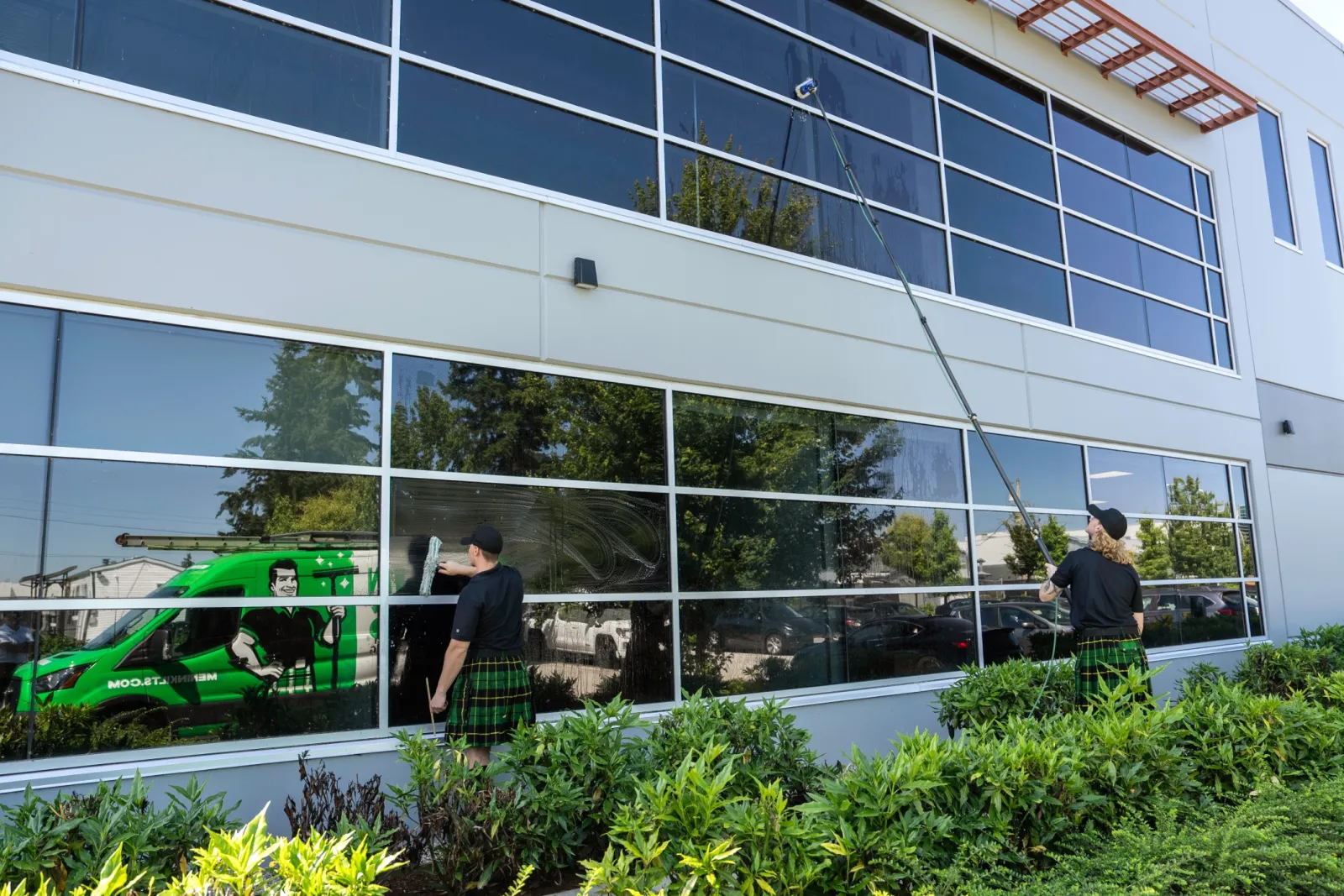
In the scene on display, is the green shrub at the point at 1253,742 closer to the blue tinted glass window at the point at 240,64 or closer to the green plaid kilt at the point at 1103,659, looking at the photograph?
the green plaid kilt at the point at 1103,659

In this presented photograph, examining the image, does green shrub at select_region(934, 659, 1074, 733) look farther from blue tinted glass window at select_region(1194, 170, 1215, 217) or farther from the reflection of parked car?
blue tinted glass window at select_region(1194, 170, 1215, 217)

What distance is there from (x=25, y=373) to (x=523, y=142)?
3592 mm

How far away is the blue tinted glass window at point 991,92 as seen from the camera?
10.3m

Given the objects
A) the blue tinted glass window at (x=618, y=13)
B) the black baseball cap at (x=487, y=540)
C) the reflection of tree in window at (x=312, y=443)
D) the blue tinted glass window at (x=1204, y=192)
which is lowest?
the black baseball cap at (x=487, y=540)

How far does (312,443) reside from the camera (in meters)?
5.59

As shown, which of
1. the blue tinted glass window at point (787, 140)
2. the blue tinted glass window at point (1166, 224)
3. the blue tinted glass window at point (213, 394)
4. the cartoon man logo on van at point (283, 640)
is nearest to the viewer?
the blue tinted glass window at point (213, 394)

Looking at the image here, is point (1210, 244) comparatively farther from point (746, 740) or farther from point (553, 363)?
point (746, 740)

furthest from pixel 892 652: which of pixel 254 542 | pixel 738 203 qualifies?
pixel 254 542

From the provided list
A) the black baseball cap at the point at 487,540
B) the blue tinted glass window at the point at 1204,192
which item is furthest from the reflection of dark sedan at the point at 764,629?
the blue tinted glass window at the point at 1204,192

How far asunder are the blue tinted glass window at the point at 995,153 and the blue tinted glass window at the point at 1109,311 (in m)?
1.25

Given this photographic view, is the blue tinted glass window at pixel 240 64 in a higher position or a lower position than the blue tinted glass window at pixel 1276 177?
lower

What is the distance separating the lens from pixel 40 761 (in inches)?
183

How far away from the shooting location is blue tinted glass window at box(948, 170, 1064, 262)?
10.0 meters

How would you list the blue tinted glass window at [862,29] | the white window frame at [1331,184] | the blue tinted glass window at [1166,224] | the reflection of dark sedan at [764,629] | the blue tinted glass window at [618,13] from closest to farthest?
1. the reflection of dark sedan at [764,629]
2. the blue tinted glass window at [618,13]
3. the blue tinted glass window at [862,29]
4. the blue tinted glass window at [1166,224]
5. the white window frame at [1331,184]
